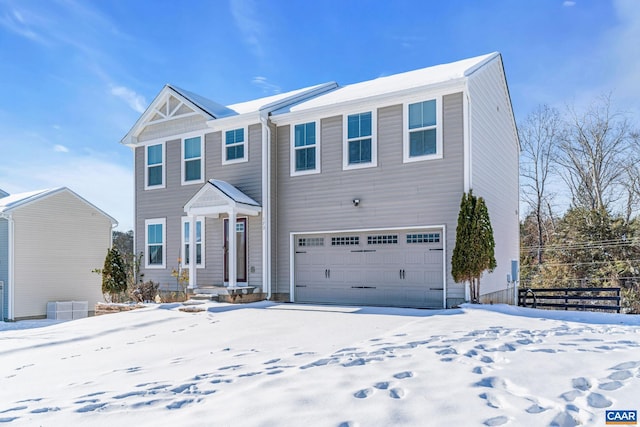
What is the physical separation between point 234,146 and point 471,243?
24.3ft

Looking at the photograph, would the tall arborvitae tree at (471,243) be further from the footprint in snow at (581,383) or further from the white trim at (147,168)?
the white trim at (147,168)

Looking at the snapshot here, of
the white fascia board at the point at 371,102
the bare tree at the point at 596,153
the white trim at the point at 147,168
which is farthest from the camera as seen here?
the bare tree at the point at 596,153

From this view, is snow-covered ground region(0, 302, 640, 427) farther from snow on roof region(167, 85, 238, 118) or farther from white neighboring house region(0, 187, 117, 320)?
white neighboring house region(0, 187, 117, 320)

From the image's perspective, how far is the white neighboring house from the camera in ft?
61.1

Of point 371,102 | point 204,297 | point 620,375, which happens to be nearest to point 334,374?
point 620,375

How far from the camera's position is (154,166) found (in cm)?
1551

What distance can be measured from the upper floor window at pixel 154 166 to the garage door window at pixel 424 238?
8429 mm

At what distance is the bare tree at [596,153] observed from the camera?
936 inches

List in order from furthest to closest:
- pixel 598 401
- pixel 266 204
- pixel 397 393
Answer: pixel 266 204, pixel 397 393, pixel 598 401

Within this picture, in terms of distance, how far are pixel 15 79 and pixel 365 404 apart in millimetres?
16611

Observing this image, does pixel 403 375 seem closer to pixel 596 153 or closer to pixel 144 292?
pixel 144 292

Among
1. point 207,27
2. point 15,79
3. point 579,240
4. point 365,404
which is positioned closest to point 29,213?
point 15,79

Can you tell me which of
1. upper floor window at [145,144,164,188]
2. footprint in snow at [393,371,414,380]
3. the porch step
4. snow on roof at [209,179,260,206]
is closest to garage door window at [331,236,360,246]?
snow on roof at [209,179,260,206]

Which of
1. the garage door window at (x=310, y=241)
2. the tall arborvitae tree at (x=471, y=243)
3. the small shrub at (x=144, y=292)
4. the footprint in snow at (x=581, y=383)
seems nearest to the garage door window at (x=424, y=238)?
the tall arborvitae tree at (x=471, y=243)
